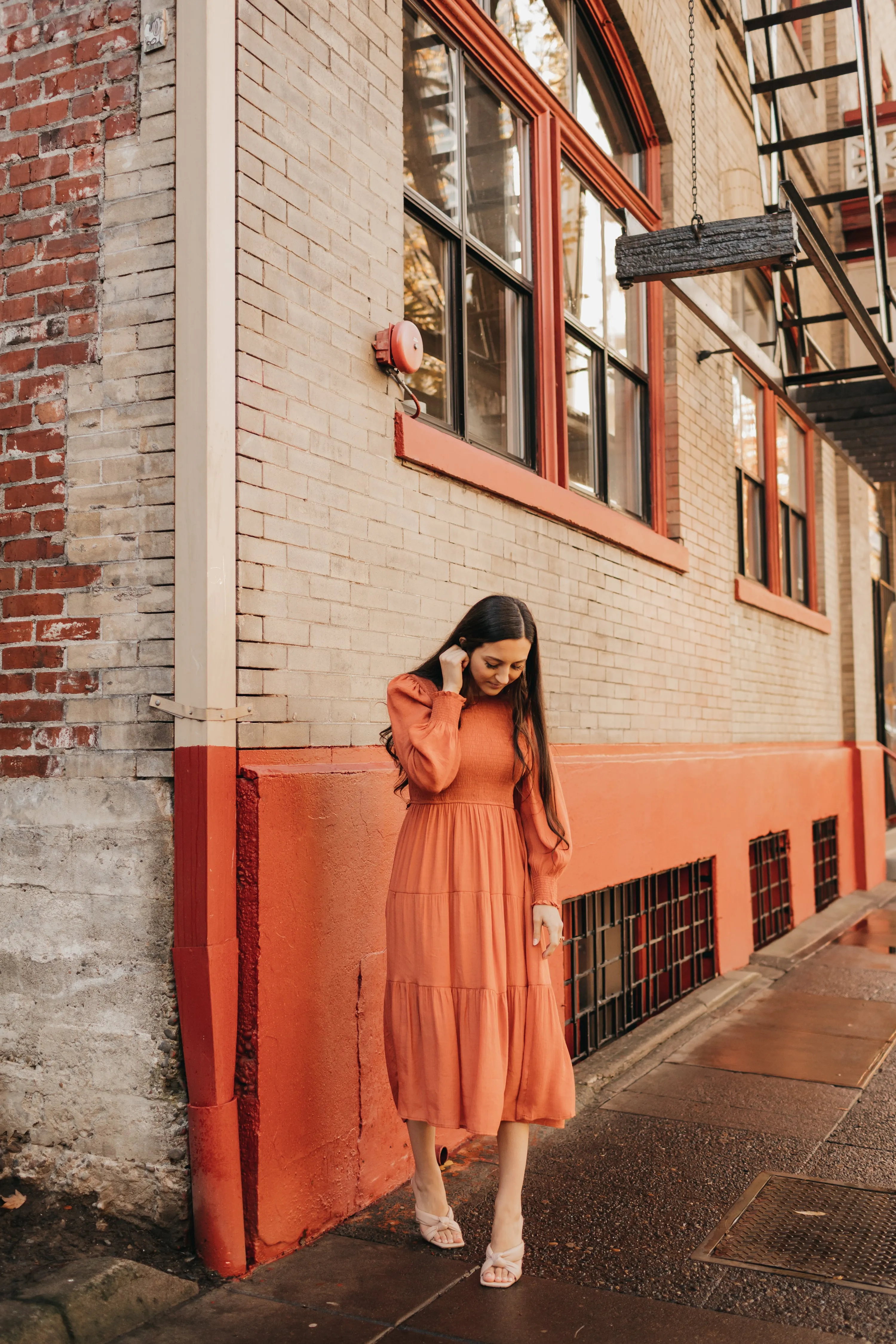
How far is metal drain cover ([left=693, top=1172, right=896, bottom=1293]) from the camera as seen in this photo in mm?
3490

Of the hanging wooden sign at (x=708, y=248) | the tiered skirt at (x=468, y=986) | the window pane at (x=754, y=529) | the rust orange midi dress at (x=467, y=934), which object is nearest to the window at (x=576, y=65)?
the hanging wooden sign at (x=708, y=248)

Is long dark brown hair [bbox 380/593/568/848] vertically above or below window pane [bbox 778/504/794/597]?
below

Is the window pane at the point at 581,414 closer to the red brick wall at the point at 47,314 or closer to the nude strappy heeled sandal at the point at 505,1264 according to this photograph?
the red brick wall at the point at 47,314

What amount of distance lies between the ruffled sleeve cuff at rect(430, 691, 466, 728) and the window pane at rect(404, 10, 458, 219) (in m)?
2.65

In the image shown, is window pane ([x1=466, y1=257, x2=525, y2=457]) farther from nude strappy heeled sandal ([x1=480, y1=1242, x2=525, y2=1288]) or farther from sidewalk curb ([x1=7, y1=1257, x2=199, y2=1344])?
sidewalk curb ([x1=7, y1=1257, x2=199, y2=1344])

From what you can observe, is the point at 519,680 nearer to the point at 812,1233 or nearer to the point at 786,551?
the point at 812,1233

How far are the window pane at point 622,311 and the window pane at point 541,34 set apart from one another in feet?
2.89

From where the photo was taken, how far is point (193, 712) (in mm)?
3408

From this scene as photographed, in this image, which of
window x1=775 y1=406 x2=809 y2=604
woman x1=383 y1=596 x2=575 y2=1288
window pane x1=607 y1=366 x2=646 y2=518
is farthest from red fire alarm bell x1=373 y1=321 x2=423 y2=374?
window x1=775 y1=406 x2=809 y2=604

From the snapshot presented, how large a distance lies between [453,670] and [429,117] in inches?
122

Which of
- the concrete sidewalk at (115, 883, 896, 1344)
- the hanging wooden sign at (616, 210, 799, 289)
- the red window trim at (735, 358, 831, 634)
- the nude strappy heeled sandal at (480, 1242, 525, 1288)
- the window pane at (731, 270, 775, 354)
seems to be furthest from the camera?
the window pane at (731, 270, 775, 354)

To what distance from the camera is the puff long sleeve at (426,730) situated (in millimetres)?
3398

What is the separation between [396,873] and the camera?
357 cm

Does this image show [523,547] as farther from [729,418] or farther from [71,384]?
[729,418]
